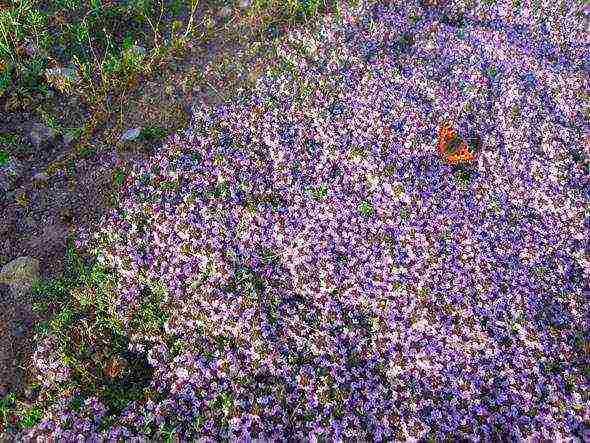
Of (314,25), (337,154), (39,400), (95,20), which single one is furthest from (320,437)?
(95,20)

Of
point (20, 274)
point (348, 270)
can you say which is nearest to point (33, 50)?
point (20, 274)

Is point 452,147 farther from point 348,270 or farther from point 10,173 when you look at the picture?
point 10,173

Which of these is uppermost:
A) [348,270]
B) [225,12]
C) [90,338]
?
[225,12]

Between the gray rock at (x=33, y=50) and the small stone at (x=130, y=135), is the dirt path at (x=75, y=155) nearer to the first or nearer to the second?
the small stone at (x=130, y=135)

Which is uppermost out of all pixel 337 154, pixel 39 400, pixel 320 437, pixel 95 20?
pixel 95 20

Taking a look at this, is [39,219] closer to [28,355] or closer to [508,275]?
[28,355]

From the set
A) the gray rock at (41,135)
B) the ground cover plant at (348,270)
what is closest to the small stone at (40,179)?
the gray rock at (41,135)

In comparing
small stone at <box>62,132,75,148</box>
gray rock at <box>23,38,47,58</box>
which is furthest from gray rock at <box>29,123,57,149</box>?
gray rock at <box>23,38,47,58</box>
